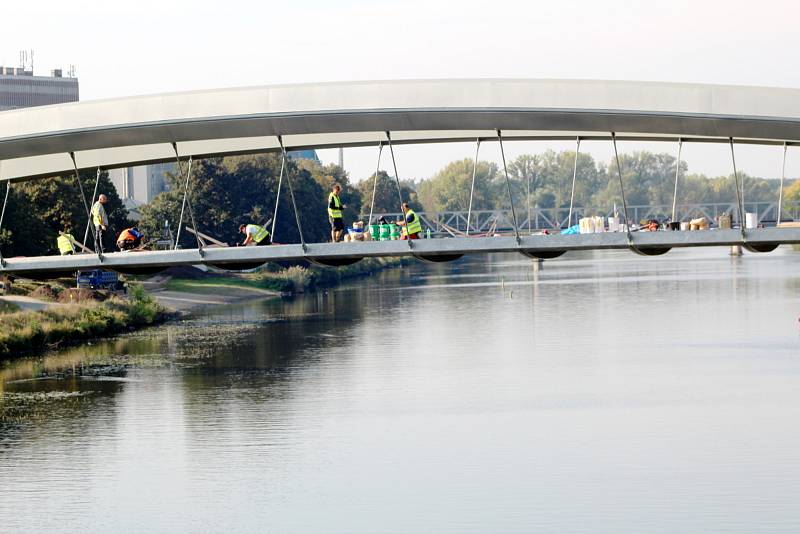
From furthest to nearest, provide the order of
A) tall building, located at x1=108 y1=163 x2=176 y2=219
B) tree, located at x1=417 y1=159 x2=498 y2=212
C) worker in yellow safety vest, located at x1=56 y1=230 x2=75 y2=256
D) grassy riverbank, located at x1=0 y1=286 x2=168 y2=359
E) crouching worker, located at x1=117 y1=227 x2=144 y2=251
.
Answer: tall building, located at x1=108 y1=163 x2=176 y2=219, tree, located at x1=417 y1=159 x2=498 y2=212, grassy riverbank, located at x1=0 y1=286 x2=168 y2=359, worker in yellow safety vest, located at x1=56 y1=230 x2=75 y2=256, crouching worker, located at x1=117 y1=227 x2=144 y2=251

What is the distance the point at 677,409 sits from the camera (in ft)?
150

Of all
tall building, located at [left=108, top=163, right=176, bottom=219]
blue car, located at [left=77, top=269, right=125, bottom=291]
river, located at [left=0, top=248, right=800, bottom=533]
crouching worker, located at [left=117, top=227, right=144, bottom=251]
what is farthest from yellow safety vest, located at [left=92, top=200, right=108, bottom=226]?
tall building, located at [left=108, top=163, right=176, bottom=219]

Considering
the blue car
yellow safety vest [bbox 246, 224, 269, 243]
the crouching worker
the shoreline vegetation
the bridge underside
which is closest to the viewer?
the bridge underside

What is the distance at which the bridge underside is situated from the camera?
26.6 metres

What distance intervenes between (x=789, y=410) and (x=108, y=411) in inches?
1005

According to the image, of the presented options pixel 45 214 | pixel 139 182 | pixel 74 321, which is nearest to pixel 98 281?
pixel 45 214

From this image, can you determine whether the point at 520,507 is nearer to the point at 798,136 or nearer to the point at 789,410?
the point at 798,136

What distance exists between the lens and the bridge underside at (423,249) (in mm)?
26625

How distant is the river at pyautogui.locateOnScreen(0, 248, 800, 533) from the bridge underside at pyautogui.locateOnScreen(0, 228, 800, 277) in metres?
7.84

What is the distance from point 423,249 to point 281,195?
7466cm

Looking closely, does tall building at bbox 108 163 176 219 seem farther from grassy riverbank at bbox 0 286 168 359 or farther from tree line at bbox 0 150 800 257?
grassy riverbank at bbox 0 286 168 359

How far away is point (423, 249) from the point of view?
27141 millimetres

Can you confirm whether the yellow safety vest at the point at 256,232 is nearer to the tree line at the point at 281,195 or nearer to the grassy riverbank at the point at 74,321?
the tree line at the point at 281,195

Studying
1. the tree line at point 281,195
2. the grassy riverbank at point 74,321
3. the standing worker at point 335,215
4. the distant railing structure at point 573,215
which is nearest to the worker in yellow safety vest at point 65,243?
the standing worker at point 335,215
